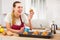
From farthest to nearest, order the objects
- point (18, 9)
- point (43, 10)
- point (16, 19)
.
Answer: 1. point (43, 10)
2. point (16, 19)
3. point (18, 9)

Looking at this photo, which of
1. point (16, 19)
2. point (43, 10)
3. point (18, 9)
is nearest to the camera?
point (18, 9)

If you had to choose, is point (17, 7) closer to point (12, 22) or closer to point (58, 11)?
point (12, 22)

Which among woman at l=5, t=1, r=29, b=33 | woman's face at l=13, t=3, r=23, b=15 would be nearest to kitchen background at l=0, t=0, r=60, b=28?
woman at l=5, t=1, r=29, b=33

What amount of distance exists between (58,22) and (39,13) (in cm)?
43

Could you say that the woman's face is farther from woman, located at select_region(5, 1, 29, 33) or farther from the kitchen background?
the kitchen background

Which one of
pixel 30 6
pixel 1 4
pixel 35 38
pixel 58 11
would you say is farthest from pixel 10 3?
pixel 35 38

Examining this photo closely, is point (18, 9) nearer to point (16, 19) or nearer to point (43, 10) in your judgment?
point (16, 19)

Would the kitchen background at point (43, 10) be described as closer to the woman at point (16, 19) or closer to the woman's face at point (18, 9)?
the woman at point (16, 19)

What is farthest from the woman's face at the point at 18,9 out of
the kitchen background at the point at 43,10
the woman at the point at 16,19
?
the kitchen background at the point at 43,10

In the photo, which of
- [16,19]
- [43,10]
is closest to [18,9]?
[16,19]

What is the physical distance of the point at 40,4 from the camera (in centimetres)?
293

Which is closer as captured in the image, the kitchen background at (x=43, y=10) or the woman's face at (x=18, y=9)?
the woman's face at (x=18, y=9)

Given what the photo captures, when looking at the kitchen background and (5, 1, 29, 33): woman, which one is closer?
(5, 1, 29, 33): woman

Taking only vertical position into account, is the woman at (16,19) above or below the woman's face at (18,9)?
below
